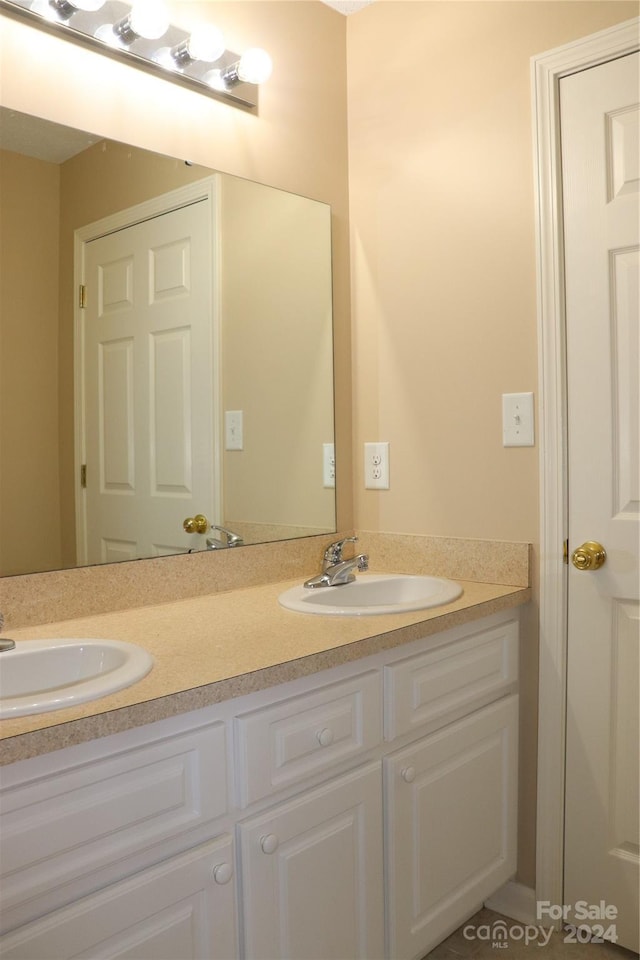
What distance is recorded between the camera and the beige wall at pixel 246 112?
156cm

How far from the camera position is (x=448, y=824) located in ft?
5.52

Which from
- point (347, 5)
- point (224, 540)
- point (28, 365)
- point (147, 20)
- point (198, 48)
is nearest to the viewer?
point (28, 365)

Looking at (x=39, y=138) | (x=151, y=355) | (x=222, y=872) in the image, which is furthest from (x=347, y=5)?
(x=222, y=872)

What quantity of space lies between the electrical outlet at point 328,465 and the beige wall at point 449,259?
0.30 ft

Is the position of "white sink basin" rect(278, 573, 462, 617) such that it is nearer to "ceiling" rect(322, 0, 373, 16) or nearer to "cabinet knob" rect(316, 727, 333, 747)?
"cabinet knob" rect(316, 727, 333, 747)

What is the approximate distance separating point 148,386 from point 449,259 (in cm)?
88

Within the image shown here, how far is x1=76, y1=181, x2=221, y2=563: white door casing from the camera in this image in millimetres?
1613

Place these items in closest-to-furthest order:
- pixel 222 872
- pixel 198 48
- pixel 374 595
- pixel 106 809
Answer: pixel 106 809 → pixel 222 872 → pixel 198 48 → pixel 374 595

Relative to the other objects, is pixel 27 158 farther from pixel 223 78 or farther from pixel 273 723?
pixel 273 723

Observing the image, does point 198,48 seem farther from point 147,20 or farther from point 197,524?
point 197,524

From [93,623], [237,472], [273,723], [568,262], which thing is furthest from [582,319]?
[93,623]

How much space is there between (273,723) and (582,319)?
117cm

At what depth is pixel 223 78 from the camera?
6.14ft

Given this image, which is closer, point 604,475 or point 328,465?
point 604,475
